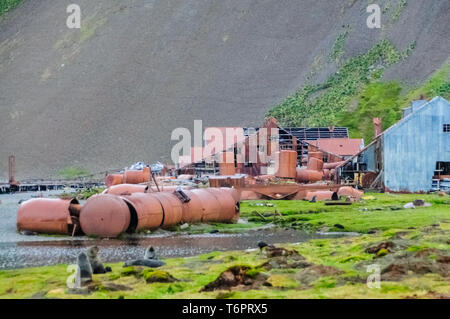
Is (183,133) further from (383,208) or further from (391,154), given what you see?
(383,208)

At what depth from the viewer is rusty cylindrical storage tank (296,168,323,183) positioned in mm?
60406

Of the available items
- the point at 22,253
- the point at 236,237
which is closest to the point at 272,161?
the point at 236,237

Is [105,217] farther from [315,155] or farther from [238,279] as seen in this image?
[315,155]

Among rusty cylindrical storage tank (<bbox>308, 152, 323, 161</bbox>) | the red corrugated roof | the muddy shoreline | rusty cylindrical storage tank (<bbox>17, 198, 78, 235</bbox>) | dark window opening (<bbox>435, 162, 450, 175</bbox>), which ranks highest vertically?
the red corrugated roof

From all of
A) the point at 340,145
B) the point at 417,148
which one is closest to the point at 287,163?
the point at 417,148

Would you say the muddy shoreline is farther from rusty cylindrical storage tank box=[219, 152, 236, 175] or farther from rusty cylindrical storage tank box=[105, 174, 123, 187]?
rusty cylindrical storage tank box=[105, 174, 123, 187]

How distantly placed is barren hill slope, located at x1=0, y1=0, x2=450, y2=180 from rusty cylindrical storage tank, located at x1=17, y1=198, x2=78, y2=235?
3132 inches

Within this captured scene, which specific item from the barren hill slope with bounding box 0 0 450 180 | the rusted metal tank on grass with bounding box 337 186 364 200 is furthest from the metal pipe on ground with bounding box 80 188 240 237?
the barren hill slope with bounding box 0 0 450 180

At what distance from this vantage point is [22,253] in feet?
92.4

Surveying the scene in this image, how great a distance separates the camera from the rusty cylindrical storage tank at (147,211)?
33.4 meters

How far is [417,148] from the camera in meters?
55.2

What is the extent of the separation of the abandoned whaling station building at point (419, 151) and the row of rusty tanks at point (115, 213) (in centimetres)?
2030

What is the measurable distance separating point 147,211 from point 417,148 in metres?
26.1

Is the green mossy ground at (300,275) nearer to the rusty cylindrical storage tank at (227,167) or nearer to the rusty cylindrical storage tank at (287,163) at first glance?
the rusty cylindrical storage tank at (287,163)
